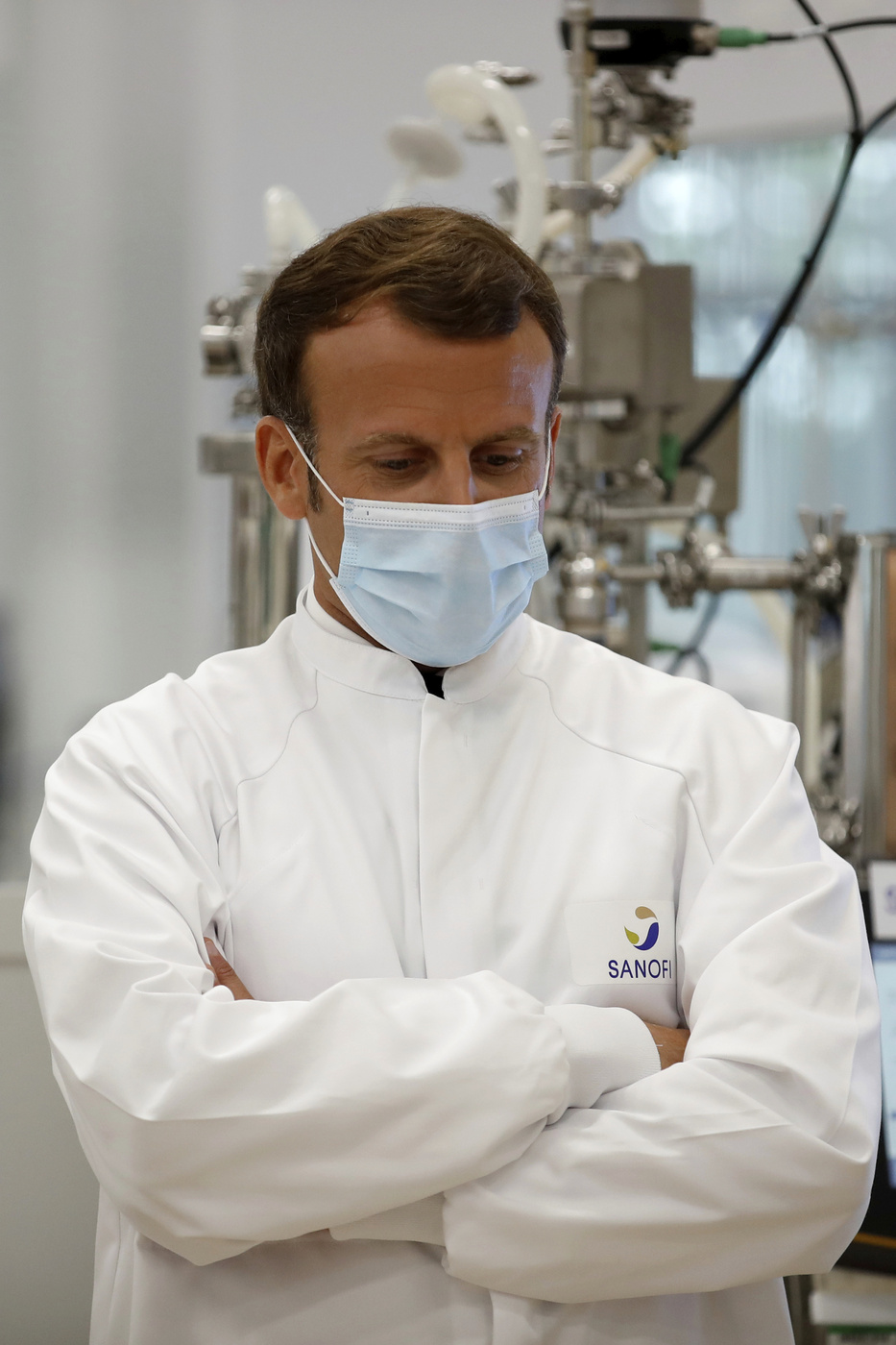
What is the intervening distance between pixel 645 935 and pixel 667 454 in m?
1.09

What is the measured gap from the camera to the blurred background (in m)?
2.28

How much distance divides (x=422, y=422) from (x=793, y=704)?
3.21ft

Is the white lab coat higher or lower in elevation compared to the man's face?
lower

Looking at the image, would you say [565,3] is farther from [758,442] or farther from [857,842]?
[758,442]

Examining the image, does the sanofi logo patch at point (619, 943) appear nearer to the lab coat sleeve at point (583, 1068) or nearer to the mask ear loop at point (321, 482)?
the lab coat sleeve at point (583, 1068)

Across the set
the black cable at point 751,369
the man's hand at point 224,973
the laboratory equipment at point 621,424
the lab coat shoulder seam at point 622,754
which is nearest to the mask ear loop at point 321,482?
the lab coat shoulder seam at point 622,754

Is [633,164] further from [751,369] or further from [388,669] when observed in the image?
[388,669]

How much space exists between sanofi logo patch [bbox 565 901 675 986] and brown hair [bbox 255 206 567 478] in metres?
0.40

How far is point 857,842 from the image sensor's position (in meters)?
1.56

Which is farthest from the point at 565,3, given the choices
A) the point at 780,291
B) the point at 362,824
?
the point at 780,291

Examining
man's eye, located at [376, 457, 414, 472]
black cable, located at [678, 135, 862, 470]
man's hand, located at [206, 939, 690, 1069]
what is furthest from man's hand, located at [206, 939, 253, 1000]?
black cable, located at [678, 135, 862, 470]

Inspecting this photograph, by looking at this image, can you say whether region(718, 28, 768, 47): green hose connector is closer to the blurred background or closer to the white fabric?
the blurred background

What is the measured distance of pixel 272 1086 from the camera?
31.8 inches

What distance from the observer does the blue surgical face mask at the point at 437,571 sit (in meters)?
0.96
